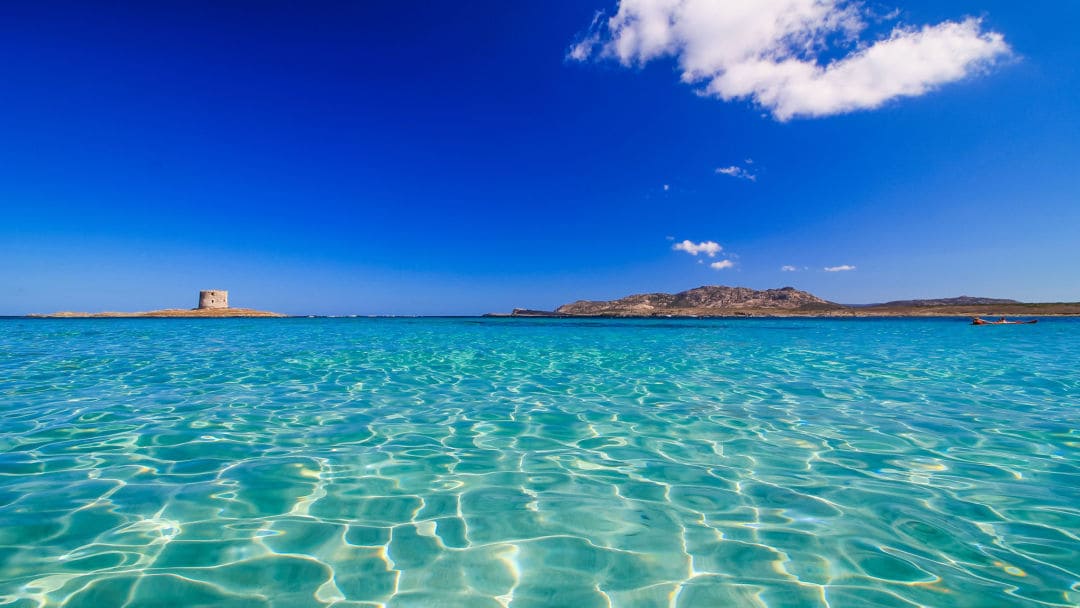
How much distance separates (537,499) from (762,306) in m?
142

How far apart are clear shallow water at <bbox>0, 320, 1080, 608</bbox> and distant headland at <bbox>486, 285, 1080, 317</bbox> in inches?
4354

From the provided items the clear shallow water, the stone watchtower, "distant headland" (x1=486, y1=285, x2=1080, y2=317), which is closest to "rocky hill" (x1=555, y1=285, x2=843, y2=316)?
"distant headland" (x1=486, y1=285, x2=1080, y2=317)

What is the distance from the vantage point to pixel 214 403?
8.28 meters

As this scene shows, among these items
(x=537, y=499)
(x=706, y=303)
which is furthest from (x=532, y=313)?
(x=537, y=499)

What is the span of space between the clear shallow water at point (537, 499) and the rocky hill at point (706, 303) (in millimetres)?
118581

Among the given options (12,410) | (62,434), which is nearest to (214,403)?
(62,434)

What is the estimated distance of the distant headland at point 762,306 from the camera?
109m

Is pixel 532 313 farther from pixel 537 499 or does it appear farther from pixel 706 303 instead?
pixel 537 499

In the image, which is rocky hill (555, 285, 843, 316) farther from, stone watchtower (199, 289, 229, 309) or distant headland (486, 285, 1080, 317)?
stone watchtower (199, 289, 229, 309)

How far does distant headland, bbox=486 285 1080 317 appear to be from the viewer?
357 ft

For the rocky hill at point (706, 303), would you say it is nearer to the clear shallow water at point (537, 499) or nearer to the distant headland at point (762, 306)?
the distant headland at point (762, 306)

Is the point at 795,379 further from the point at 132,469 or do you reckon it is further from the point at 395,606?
the point at 132,469

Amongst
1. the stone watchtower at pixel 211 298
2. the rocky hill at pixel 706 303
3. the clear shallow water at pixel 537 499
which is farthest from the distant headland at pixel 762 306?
the clear shallow water at pixel 537 499

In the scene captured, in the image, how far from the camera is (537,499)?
423 cm
